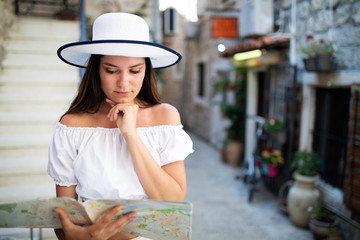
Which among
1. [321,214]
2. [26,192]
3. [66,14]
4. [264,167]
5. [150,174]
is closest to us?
[150,174]

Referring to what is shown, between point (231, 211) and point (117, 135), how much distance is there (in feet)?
13.0

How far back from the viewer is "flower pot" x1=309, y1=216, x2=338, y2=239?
3783 mm

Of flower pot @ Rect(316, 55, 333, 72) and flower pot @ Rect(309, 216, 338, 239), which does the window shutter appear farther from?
flower pot @ Rect(316, 55, 333, 72)

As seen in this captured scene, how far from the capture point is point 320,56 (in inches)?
163

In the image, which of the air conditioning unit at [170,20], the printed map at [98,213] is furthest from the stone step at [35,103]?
the air conditioning unit at [170,20]

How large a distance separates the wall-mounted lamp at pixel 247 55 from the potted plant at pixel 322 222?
2.70 meters

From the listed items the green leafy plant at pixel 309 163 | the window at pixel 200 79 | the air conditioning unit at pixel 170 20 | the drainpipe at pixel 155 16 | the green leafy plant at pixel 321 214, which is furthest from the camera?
the window at pixel 200 79

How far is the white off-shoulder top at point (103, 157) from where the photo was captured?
1.30 m

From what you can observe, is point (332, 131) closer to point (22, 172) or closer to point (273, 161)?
point (273, 161)

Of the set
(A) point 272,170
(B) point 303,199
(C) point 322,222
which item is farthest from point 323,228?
(A) point 272,170

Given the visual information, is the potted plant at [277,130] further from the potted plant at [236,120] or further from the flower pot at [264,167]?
the potted plant at [236,120]

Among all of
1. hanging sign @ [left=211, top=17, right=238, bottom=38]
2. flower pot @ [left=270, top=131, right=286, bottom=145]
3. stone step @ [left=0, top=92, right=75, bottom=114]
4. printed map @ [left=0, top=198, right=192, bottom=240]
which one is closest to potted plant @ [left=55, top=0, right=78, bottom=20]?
stone step @ [left=0, top=92, right=75, bottom=114]

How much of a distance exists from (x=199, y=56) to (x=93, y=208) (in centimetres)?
1025

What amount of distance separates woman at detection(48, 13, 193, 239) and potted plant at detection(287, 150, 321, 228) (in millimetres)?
3434
